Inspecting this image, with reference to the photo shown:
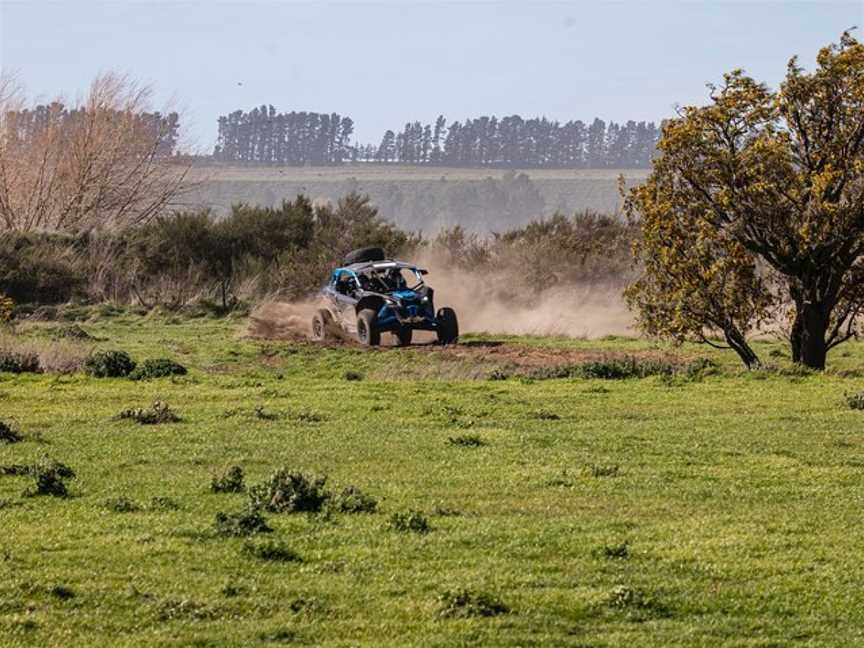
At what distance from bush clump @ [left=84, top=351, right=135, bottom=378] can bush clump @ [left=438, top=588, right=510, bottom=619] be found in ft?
65.8

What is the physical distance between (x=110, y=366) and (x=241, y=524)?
17.4 m

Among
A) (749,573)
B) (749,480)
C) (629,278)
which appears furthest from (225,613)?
(629,278)

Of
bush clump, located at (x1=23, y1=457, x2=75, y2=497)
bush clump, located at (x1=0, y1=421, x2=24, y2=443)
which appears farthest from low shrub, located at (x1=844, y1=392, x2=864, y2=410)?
bush clump, located at (x1=23, y1=457, x2=75, y2=497)

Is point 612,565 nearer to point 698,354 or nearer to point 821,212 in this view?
point 821,212

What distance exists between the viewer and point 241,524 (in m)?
13.1

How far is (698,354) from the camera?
3669cm

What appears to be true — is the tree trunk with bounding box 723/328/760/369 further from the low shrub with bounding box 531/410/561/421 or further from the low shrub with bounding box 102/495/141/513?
the low shrub with bounding box 102/495/141/513

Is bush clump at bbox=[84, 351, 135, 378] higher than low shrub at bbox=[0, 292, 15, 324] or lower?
lower

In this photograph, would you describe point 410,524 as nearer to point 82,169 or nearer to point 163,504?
point 163,504

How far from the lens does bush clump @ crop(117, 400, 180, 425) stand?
21.7 m

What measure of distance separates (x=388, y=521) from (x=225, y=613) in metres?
3.42

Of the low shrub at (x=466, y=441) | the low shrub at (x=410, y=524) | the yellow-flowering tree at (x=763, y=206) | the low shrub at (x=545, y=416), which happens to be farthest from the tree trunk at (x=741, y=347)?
the low shrub at (x=410, y=524)

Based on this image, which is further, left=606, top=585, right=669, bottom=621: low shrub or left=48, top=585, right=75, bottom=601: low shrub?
left=48, top=585, right=75, bottom=601: low shrub

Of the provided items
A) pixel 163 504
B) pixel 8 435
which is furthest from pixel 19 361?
pixel 163 504
